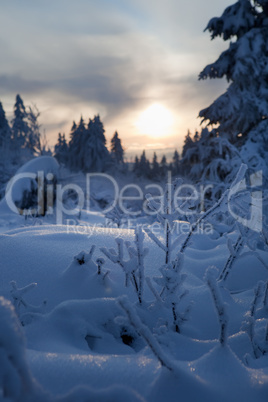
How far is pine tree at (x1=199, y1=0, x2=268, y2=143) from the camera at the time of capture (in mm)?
8555

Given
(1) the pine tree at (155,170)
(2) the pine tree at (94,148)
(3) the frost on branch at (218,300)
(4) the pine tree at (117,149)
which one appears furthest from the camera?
(4) the pine tree at (117,149)

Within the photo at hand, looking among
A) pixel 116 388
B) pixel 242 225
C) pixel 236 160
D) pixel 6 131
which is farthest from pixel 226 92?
pixel 6 131

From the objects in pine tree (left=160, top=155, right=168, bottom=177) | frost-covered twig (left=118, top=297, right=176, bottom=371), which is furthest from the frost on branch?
pine tree (left=160, top=155, right=168, bottom=177)

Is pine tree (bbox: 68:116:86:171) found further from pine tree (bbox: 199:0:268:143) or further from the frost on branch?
the frost on branch

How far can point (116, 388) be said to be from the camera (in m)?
0.74

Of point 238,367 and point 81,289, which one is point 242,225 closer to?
point 238,367

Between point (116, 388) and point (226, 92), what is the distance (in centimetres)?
1069

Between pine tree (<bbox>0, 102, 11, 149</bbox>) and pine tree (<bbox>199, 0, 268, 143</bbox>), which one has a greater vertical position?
pine tree (<bbox>0, 102, 11, 149</bbox>)

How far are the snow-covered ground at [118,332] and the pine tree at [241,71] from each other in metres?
7.93

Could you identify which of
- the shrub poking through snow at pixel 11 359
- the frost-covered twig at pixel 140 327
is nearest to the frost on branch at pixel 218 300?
the frost-covered twig at pixel 140 327

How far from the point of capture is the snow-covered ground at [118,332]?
0.74 metres

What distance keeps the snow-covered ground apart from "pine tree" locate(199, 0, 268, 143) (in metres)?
7.93

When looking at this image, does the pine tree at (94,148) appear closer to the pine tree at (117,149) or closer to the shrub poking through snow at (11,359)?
the pine tree at (117,149)

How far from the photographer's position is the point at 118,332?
1.42 m
